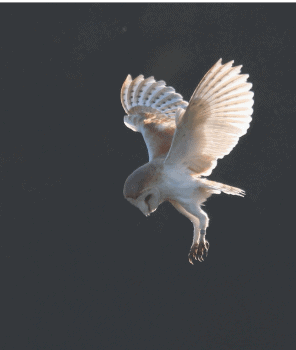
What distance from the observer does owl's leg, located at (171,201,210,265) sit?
1.26 meters

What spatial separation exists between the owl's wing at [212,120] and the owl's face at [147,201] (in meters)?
0.09

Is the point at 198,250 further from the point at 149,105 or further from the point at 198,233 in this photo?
the point at 149,105

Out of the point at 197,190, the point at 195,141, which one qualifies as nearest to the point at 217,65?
the point at 195,141

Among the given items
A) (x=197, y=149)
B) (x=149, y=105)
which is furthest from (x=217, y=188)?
(x=149, y=105)

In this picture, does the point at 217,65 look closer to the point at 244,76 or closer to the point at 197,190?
the point at 244,76

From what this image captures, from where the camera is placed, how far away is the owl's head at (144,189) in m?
1.21

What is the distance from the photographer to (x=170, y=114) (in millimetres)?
1473

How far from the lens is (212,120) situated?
3.89 ft

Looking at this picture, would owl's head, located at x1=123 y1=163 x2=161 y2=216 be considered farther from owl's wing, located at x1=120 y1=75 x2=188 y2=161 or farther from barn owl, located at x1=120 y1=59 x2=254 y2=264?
owl's wing, located at x1=120 y1=75 x2=188 y2=161

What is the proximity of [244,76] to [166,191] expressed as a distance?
0.35 m

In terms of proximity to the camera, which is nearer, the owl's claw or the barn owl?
the barn owl

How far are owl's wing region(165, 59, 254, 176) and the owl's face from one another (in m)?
0.09

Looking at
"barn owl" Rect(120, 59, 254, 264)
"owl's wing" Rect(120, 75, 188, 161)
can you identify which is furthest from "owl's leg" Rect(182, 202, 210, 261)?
"owl's wing" Rect(120, 75, 188, 161)

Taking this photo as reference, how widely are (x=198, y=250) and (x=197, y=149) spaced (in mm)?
278
